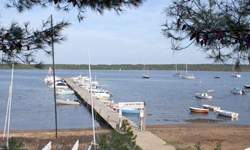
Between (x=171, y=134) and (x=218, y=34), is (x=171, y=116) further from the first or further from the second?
(x=218, y=34)

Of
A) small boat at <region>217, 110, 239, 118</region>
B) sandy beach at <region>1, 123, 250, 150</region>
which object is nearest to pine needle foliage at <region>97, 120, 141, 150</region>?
sandy beach at <region>1, 123, 250, 150</region>

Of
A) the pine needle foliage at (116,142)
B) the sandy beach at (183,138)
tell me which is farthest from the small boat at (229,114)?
the pine needle foliage at (116,142)

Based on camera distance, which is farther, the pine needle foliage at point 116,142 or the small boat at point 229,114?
the small boat at point 229,114

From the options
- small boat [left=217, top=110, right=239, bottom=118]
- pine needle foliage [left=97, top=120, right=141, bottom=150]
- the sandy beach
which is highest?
pine needle foliage [left=97, top=120, right=141, bottom=150]

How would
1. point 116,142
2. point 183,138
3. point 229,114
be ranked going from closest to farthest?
point 116,142 < point 183,138 < point 229,114

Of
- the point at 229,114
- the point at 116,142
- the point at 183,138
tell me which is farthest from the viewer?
the point at 229,114

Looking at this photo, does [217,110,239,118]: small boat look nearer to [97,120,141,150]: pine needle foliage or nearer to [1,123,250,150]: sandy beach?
[1,123,250,150]: sandy beach

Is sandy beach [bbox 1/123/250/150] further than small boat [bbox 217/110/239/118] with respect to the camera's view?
No

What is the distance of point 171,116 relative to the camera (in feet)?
83.9

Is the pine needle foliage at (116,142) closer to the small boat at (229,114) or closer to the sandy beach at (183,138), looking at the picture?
the sandy beach at (183,138)

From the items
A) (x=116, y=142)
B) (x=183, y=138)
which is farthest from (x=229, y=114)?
(x=116, y=142)

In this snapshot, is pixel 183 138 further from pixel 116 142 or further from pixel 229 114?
pixel 229 114

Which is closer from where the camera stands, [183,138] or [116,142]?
[116,142]

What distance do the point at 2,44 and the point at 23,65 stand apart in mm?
356
